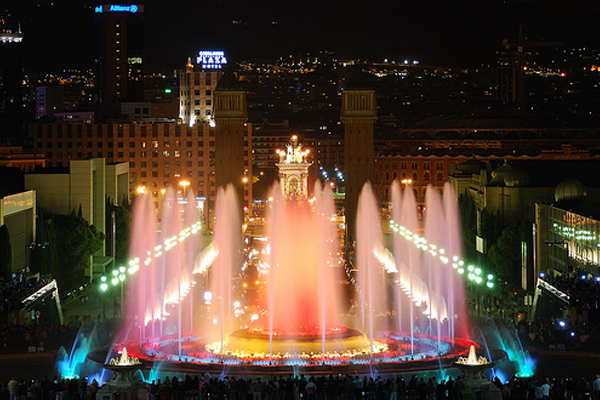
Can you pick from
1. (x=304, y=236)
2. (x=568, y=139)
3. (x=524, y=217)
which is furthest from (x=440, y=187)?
(x=304, y=236)

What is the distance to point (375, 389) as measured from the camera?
30859 millimetres

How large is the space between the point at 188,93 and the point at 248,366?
404ft

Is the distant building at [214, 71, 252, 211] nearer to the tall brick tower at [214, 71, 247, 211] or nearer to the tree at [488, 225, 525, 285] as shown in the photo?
the tall brick tower at [214, 71, 247, 211]

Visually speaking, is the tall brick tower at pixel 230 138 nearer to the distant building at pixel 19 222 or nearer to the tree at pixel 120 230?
the tree at pixel 120 230

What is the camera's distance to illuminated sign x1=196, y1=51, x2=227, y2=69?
162375 millimetres

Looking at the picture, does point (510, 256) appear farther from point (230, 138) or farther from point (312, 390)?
point (230, 138)

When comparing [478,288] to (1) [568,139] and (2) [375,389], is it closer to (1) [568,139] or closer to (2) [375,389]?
(2) [375,389]

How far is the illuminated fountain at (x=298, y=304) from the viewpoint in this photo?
125ft

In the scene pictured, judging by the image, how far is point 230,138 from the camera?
12975cm

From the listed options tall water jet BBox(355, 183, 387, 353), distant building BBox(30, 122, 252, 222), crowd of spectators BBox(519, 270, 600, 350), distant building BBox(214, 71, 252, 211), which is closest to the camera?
crowd of spectators BBox(519, 270, 600, 350)

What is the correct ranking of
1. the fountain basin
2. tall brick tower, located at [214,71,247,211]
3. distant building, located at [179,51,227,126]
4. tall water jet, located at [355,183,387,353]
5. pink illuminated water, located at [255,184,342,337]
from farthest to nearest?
distant building, located at [179,51,227,126] → tall brick tower, located at [214,71,247,211] → tall water jet, located at [355,183,387,353] → pink illuminated water, located at [255,184,342,337] → the fountain basin

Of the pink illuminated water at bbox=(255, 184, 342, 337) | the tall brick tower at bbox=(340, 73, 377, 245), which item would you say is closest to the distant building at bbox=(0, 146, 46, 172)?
the tall brick tower at bbox=(340, 73, 377, 245)

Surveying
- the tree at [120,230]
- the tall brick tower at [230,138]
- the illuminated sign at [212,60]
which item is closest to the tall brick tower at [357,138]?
the tall brick tower at [230,138]

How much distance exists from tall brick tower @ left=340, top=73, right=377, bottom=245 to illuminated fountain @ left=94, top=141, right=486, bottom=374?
30075mm
